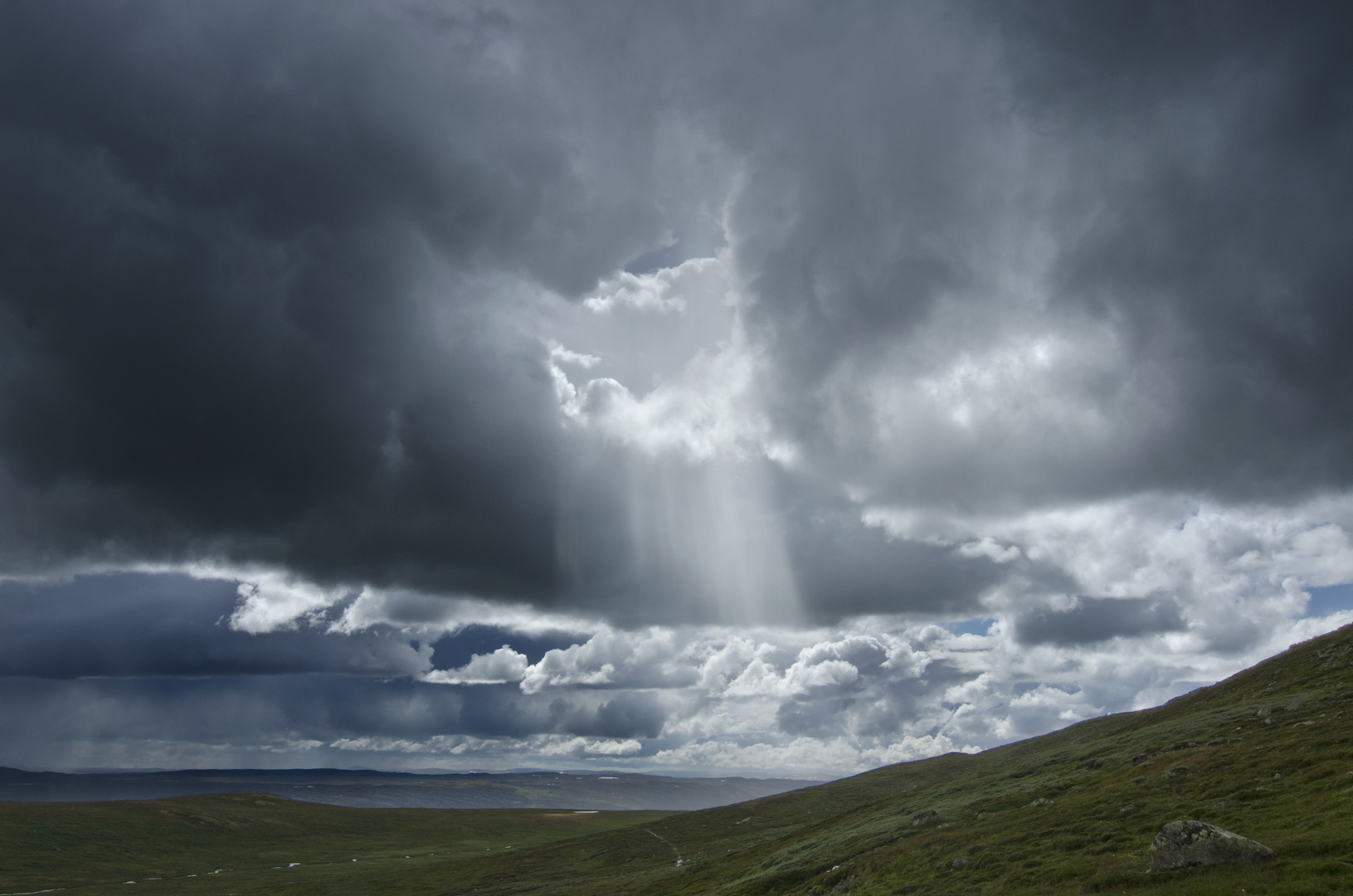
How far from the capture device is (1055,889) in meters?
37.2

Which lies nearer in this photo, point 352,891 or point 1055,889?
point 1055,889

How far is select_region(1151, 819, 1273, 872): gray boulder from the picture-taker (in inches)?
1268

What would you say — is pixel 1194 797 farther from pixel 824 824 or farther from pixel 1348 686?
pixel 824 824

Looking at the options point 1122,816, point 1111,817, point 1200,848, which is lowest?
point 1111,817

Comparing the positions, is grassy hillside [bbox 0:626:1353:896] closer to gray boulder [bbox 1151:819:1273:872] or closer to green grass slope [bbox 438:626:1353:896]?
green grass slope [bbox 438:626:1353:896]

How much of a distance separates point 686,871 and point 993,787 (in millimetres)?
44419

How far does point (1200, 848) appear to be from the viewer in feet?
111

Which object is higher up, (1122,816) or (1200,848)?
(1200,848)

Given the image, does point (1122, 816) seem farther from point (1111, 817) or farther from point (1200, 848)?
point (1200, 848)

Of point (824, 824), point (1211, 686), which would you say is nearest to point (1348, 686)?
point (1211, 686)

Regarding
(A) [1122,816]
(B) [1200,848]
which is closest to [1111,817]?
(A) [1122,816]

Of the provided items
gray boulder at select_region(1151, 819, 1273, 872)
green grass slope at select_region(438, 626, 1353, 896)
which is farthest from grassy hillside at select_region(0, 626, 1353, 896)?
gray boulder at select_region(1151, 819, 1273, 872)

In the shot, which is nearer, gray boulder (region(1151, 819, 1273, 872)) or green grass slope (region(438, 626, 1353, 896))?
gray boulder (region(1151, 819, 1273, 872))

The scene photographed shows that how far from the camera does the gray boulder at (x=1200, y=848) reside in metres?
32.2
